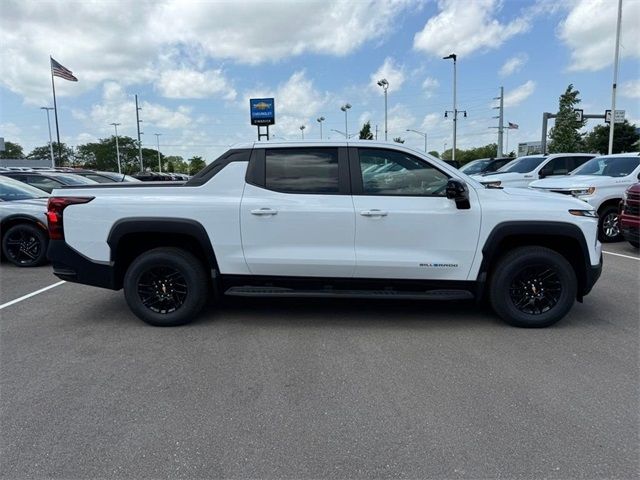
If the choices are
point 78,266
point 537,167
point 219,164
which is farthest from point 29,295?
point 537,167

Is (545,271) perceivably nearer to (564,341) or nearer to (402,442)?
(564,341)

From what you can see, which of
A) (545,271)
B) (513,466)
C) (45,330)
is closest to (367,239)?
(545,271)

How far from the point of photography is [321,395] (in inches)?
129

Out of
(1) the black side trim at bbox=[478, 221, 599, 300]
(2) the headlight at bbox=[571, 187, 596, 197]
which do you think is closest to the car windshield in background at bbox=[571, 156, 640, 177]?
(2) the headlight at bbox=[571, 187, 596, 197]

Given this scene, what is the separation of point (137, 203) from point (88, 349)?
1.42 meters

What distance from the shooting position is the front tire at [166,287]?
4.55 m

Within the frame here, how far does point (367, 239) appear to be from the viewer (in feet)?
14.4

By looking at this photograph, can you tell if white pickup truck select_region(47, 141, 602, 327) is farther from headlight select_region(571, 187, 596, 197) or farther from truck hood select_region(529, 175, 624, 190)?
truck hood select_region(529, 175, 624, 190)

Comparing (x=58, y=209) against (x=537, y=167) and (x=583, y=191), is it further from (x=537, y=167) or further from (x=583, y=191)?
(x=537, y=167)

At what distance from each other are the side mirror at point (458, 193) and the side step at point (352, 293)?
0.85 m

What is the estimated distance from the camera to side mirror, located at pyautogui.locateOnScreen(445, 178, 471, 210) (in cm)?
422

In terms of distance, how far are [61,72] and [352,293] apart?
125 feet

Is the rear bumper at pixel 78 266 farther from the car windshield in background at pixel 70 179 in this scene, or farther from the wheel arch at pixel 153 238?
the car windshield in background at pixel 70 179

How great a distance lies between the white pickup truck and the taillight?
0.01 meters
